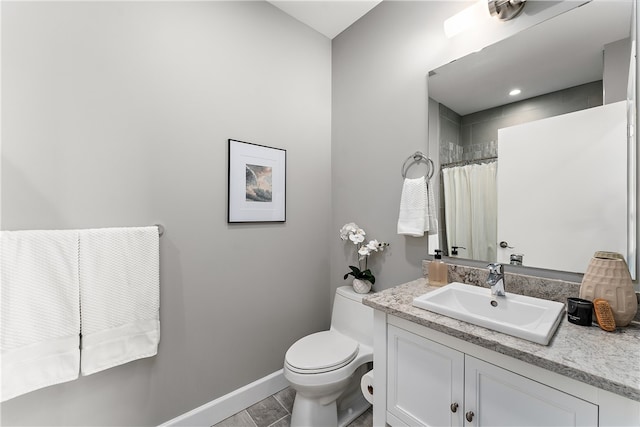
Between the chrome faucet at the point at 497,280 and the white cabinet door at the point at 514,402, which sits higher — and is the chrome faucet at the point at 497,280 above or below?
above

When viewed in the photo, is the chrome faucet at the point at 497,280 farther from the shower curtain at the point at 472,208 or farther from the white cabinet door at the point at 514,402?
the white cabinet door at the point at 514,402

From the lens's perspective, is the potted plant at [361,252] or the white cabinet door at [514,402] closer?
the white cabinet door at [514,402]

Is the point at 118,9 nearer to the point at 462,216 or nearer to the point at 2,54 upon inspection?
the point at 2,54

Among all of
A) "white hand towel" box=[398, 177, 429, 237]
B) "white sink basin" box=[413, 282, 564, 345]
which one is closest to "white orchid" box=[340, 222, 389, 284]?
"white hand towel" box=[398, 177, 429, 237]

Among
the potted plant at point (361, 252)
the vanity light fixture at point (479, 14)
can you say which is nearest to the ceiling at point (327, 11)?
the vanity light fixture at point (479, 14)

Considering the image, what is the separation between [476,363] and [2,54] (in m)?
2.10

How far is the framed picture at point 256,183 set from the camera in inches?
65.5

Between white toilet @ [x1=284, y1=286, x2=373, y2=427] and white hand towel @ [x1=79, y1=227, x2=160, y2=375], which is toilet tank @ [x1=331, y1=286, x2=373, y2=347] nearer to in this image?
white toilet @ [x1=284, y1=286, x2=373, y2=427]

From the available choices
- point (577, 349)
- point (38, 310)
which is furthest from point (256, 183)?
point (577, 349)

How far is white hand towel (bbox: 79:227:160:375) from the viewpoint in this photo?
1174 mm

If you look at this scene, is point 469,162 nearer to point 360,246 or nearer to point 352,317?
point 360,246

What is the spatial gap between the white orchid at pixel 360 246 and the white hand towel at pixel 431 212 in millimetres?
342

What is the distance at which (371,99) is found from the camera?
189 centimetres

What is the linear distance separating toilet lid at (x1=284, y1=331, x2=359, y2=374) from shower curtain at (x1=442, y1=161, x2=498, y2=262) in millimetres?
847
